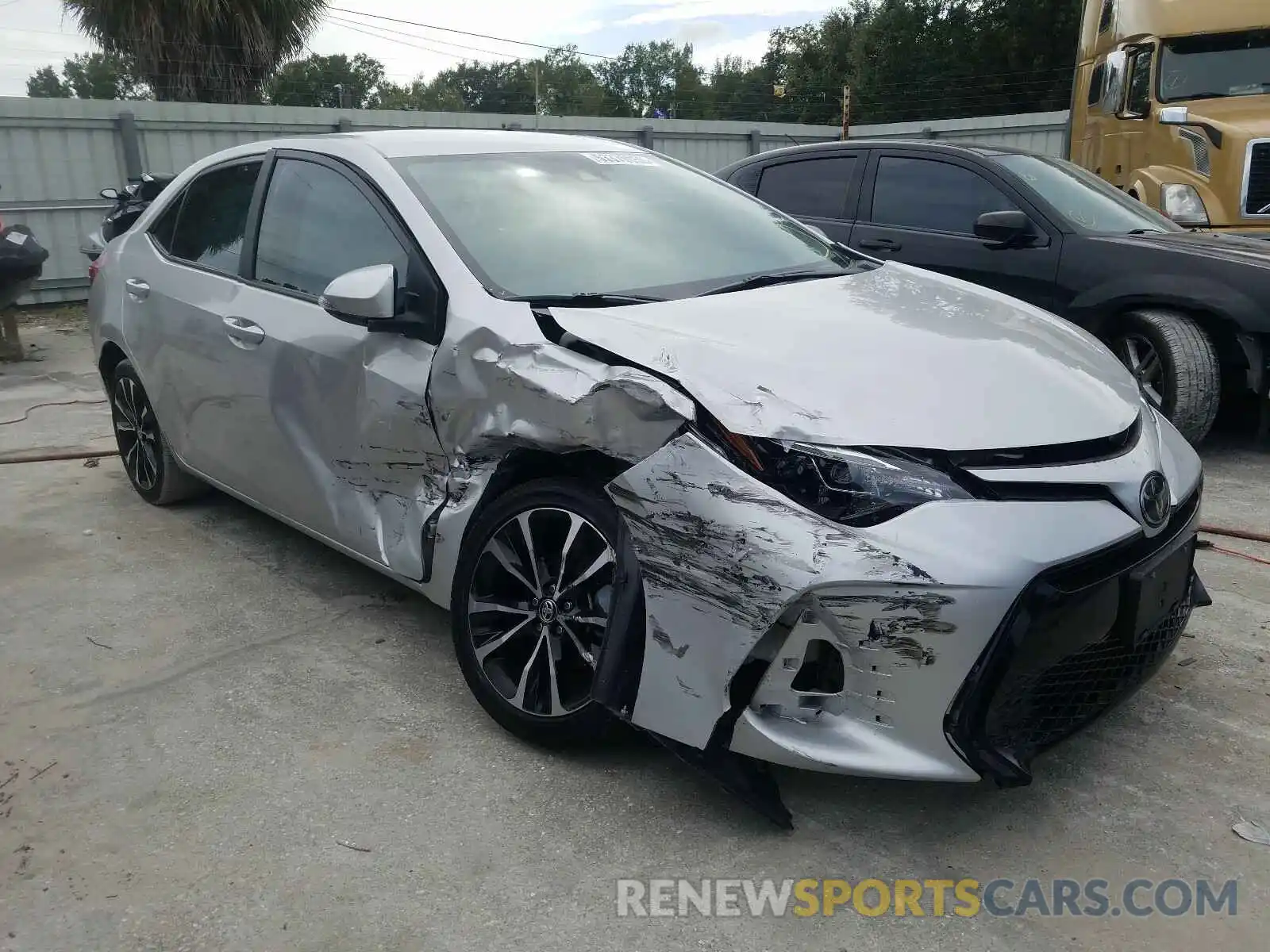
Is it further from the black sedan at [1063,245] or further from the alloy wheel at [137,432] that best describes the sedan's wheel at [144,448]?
the black sedan at [1063,245]

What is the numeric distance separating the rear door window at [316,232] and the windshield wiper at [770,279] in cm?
92

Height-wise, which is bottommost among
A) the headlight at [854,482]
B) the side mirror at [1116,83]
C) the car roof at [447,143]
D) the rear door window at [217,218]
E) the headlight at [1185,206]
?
the headlight at [854,482]

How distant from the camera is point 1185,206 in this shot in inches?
304

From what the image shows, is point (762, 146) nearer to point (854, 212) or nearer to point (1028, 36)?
point (854, 212)

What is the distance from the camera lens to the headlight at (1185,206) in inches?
301

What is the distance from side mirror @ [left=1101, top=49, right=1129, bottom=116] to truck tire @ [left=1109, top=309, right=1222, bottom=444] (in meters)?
3.99

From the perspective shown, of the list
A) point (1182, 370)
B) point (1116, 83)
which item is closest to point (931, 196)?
point (1182, 370)

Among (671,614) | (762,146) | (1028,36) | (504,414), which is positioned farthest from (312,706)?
(1028,36)

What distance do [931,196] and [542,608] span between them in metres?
4.43

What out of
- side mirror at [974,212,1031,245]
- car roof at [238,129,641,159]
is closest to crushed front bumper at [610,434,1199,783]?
car roof at [238,129,641,159]

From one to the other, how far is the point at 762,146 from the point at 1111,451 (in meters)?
15.6

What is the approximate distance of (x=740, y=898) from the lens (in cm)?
231

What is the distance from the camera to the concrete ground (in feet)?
7.36

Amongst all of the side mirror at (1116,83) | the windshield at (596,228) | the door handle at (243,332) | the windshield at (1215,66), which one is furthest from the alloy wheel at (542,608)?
the side mirror at (1116,83)
